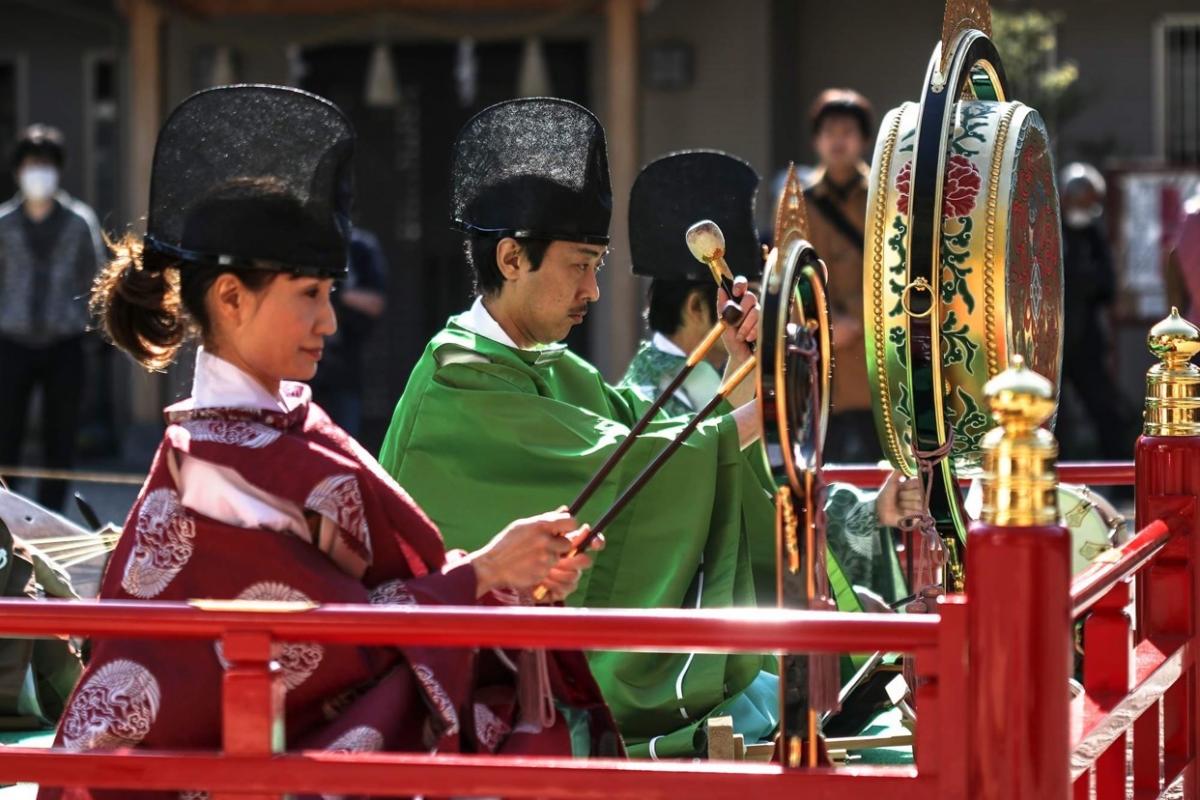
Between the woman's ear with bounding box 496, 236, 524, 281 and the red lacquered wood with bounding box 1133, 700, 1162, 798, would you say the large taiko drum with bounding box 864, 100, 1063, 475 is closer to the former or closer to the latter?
the red lacquered wood with bounding box 1133, 700, 1162, 798

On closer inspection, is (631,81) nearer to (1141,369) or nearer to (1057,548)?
(1141,369)

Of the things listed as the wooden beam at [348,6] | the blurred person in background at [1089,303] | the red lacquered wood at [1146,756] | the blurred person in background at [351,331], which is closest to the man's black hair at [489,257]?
the red lacquered wood at [1146,756]

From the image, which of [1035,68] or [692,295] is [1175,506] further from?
[1035,68]

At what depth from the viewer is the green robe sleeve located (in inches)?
162

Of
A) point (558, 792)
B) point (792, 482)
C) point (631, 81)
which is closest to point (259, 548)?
point (558, 792)

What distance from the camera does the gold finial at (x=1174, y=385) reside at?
13.1 ft

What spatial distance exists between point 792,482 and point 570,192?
142cm

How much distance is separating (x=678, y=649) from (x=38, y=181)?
6977mm

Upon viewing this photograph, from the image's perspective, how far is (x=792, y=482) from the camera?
290 cm

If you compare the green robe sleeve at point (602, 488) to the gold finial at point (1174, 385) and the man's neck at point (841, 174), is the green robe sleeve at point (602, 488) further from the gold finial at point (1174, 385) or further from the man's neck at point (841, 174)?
the man's neck at point (841, 174)

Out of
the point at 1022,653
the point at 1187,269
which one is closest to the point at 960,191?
the point at 1022,653

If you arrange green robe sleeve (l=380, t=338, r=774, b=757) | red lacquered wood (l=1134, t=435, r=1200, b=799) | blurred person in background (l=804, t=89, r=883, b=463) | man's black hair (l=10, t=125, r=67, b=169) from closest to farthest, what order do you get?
red lacquered wood (l=1134, t=435, r=1200, b=799) < green robe sleeve (l=380, t=338, r=774, b=757) < blurred person in background (l=804, t=89, r=883, b=463) < man's black hair (l=10, t=125, r=67, b=169)

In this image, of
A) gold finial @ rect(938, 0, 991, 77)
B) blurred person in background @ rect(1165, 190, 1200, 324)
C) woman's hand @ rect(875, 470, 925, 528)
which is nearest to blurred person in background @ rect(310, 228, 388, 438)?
blurred person in background @ rect(1165, 190, 1200, 324)

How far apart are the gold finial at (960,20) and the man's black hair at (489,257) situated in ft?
3.00
